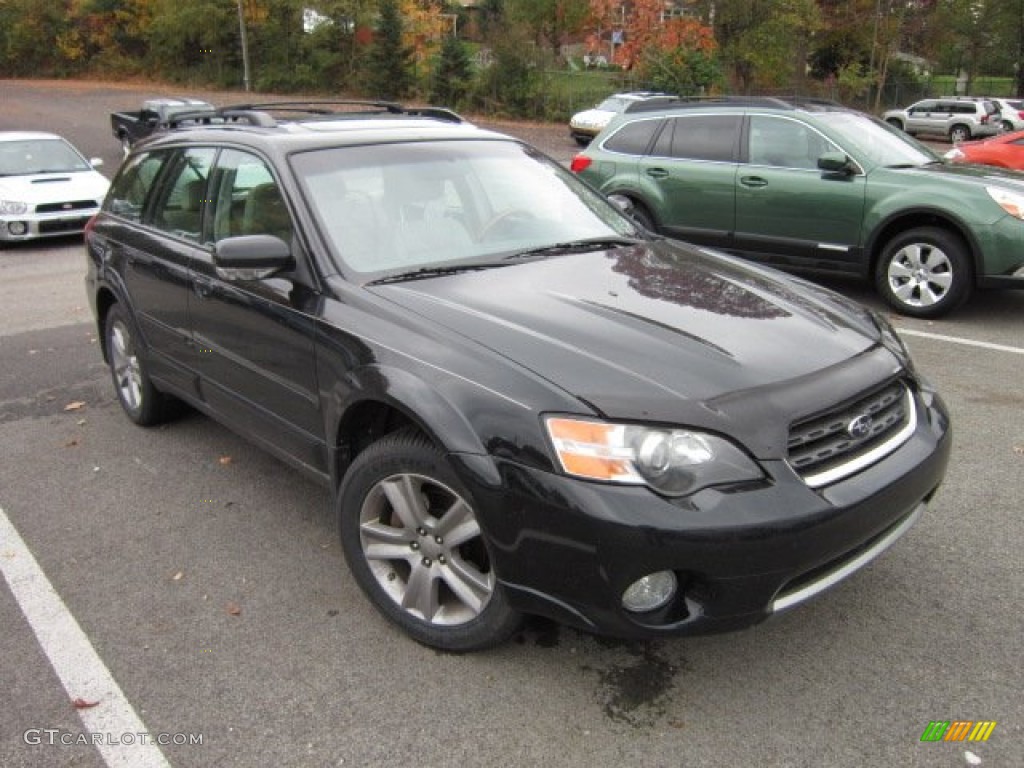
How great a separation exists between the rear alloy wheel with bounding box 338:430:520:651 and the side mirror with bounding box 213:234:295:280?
0.80 meters

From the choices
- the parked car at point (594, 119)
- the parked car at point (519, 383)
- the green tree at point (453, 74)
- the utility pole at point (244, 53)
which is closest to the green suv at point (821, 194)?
the parked car at point (519, 383)

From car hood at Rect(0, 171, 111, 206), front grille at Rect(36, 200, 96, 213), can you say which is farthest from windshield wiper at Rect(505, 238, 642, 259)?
front grille at Rect(36, 200, 96, 213)

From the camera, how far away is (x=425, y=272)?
3.25 meters

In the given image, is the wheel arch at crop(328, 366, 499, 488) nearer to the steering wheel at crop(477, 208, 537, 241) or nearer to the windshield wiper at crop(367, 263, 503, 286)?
the windshield wiper at crop(367, 263, 503, 286)

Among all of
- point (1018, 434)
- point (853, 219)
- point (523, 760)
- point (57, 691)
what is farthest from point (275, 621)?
point (853, 219)

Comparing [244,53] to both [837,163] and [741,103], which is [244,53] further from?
[837,163]

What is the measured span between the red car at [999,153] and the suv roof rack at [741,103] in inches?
261

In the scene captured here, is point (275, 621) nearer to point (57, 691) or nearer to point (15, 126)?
point (57, 691)

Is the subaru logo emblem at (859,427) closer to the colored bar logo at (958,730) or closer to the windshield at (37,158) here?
the colored bar logo at (958,730)

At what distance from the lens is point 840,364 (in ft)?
9.00

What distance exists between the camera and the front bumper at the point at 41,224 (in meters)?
11.2

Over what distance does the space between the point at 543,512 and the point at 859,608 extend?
1403mm

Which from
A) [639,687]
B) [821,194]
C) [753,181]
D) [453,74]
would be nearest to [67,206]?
[753,181]

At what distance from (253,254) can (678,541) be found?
185cm
